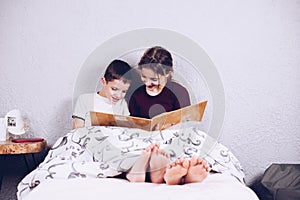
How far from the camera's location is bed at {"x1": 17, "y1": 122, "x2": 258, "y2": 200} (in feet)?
4.29

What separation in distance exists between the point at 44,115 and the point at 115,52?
1.66ft

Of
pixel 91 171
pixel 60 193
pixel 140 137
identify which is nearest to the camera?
pixel 60 193

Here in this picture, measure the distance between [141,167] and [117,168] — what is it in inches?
4.1

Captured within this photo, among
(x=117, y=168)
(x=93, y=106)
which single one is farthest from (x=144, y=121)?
(x=93, y=106)

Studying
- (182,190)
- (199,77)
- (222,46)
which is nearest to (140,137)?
(182,190)

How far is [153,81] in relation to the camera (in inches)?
82.6

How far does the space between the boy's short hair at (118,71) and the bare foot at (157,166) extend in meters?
0.60

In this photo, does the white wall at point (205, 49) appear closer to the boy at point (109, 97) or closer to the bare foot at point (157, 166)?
the boy at point (109, 97)

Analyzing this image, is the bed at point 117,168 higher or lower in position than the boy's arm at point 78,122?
lower

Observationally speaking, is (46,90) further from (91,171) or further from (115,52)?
(91,171)

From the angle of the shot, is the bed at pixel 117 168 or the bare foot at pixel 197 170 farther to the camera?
the bare foot at pixel 197 170

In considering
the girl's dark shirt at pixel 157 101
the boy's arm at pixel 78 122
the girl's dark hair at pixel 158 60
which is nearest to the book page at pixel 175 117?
the girl's dark shirt at pixel 157 101

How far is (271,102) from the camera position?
215 cm

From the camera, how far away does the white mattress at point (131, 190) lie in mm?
1269
